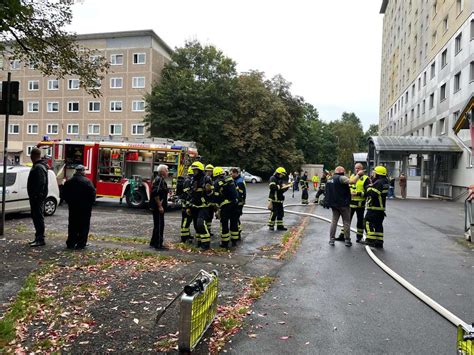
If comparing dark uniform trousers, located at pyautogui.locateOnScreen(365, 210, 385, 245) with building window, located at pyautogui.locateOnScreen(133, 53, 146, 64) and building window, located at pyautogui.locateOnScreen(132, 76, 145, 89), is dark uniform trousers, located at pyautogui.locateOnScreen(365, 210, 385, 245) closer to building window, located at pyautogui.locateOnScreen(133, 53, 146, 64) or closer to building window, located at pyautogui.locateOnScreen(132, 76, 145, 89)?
building window, located at pyautogui.locateOnScreen(132, 76, 145, 89)

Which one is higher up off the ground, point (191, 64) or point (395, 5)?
point (395, 5)

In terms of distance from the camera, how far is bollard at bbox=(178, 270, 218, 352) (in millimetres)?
3528

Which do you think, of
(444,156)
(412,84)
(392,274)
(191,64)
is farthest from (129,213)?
(412,84)

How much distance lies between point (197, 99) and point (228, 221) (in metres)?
32.4

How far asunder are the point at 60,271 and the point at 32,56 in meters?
5.63

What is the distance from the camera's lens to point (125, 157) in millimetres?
15570

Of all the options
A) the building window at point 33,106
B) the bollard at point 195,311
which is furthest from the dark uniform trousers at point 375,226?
the building window at point 33,106

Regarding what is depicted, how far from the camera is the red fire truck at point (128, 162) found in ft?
50.3

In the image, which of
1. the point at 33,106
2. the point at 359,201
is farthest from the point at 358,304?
the point at 33,106

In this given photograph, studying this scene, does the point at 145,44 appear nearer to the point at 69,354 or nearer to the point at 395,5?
the point at 395,5

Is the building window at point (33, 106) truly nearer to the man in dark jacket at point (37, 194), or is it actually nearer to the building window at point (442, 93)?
the building window at point (442, 93)

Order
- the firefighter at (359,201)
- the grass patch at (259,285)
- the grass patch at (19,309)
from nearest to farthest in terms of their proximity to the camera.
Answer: the grass patch at (19,309), the grass patch at (259,285), the firefighter at (359,201)

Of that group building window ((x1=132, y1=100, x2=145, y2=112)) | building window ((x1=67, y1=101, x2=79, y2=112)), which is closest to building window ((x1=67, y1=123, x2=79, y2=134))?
building window ((x1=67, y1=101, x2=79, y2=112))

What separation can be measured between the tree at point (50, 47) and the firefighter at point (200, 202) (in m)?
3.91
